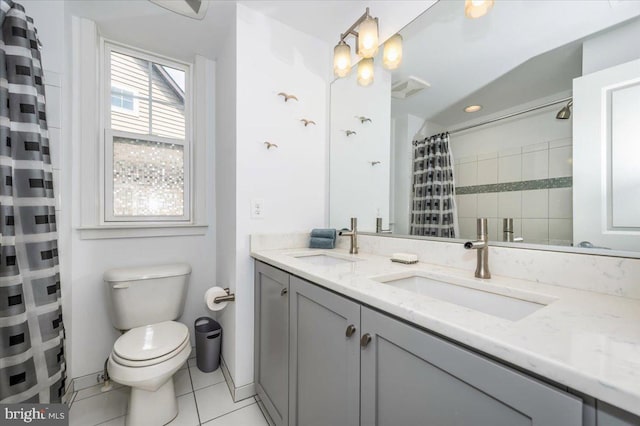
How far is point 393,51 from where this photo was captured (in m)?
1.31

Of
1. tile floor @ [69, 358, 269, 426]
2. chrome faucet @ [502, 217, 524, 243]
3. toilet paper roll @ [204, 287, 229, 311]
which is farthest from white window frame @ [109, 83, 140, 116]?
chrome faucet @ [502, 217, 524, 243]

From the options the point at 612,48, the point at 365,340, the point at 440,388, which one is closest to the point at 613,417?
the point at 440,388

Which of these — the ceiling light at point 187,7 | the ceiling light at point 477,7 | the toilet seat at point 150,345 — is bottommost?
the toilet seat at point 150,345

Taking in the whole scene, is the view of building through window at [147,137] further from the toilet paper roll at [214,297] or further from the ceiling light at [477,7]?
the ceiling light at [477,7]

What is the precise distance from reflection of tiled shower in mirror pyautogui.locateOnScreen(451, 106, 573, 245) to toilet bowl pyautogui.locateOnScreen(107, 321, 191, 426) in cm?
152

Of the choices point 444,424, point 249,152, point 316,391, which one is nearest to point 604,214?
point 444,424

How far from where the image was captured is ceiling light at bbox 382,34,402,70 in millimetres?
1301

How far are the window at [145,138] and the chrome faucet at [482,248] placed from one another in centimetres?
193

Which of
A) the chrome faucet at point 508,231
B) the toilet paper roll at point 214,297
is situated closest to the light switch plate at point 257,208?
the toilet paper roll at point 214,297

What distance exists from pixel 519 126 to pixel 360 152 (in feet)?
2.96

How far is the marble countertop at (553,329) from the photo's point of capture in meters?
0.35

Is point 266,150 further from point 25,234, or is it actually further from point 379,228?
point 25,234

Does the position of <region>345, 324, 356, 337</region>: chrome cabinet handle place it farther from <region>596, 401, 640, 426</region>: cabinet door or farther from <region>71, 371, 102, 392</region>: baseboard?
<region>71, 371, 102, 392</region>: baseboard

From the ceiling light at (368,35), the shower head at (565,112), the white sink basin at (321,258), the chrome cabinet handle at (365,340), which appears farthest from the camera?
the white sink basin at (321,258)
